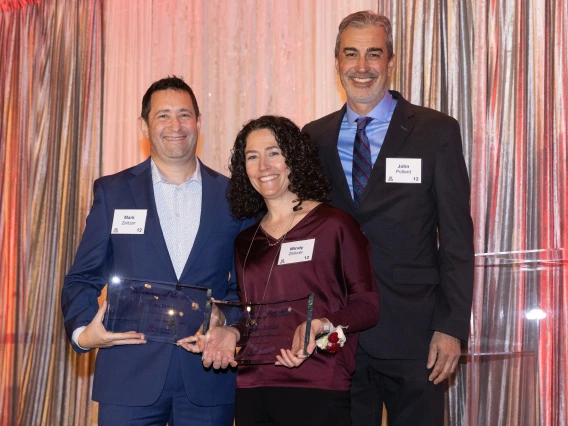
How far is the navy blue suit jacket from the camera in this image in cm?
284

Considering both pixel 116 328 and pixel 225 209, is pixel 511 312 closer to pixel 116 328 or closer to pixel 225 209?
pixel 225 209

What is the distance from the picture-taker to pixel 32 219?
6.15 meters

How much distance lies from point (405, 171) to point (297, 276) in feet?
2.33

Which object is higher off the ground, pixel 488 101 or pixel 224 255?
pixel 488 101

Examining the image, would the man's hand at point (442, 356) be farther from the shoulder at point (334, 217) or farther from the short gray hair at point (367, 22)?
the short gray hair at point (367, 22)

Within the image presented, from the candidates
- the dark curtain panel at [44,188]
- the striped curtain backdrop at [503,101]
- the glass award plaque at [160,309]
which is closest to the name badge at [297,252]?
the glass award plaque at [160,309]

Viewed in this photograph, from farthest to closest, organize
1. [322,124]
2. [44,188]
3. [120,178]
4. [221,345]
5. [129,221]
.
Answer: [44,188]
[322,124]
[120,178]
[129,221]
[221,345]

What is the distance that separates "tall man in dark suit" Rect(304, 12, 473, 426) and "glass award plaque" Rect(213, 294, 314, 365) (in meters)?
0.55

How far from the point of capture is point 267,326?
257 centimetres

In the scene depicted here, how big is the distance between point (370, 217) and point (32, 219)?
395cm

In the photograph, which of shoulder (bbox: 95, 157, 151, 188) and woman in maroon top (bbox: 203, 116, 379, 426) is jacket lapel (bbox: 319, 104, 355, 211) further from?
shoulder (bbox: 95, 157, 151, 188)

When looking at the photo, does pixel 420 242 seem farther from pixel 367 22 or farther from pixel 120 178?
pixel 120 178

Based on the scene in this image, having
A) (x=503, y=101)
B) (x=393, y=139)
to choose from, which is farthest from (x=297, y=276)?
(x=503, y=101)

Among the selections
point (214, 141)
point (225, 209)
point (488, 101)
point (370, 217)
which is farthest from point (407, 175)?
point (214, 141)
